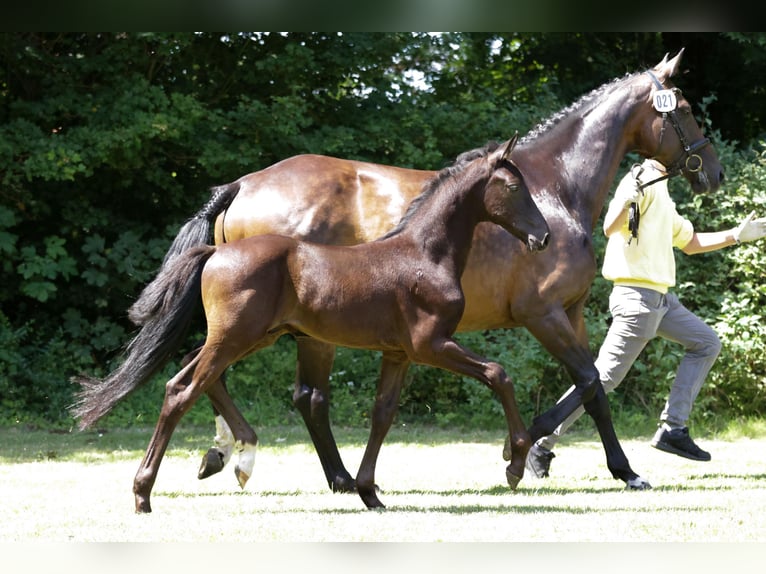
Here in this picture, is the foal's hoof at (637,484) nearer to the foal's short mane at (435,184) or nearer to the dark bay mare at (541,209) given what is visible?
the dark bay mare at (541,209)

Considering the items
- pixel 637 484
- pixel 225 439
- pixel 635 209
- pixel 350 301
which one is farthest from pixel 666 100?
pixel 225 439

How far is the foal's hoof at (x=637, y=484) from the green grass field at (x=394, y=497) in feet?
0.32

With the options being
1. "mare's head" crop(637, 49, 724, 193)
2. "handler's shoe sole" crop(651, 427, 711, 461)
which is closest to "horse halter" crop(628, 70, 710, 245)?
"mare's head" crop(637, 49, 724, 193)

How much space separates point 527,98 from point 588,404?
8045 mm

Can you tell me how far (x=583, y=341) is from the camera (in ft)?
22.0

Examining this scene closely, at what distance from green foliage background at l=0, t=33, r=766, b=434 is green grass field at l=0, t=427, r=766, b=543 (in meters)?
1.31

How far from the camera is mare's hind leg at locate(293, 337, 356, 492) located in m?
6.34

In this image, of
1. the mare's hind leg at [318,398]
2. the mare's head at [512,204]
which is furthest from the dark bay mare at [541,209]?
the mare's head at [512,204]

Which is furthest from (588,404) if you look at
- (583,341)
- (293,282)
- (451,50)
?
(451,50)

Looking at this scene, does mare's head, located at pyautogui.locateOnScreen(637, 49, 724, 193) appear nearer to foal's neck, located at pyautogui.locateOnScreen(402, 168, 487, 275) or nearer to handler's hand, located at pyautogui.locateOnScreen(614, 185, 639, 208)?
handler's hand, located at pyautogui.locateOnScreen(614, 185, 639, 208)

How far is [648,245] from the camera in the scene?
258 inches

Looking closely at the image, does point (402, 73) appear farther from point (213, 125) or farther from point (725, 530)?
point (725, 530)

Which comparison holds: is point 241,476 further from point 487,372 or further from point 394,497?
point 487,372

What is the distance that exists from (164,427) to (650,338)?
333cm
